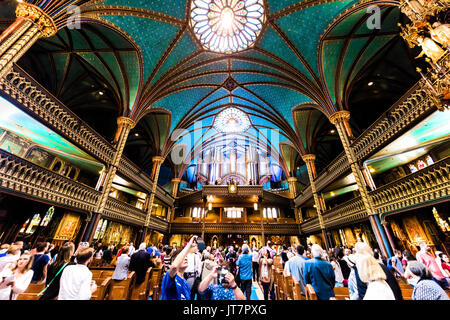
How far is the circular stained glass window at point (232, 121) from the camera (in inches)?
847

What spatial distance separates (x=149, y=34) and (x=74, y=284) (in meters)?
13.5

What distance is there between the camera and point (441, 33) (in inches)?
165

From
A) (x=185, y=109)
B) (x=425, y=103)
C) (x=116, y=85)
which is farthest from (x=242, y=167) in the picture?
(x=425, y=103)

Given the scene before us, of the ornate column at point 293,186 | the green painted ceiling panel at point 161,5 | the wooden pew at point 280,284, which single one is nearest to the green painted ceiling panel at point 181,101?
the green painted ceiling panel at point 161,5

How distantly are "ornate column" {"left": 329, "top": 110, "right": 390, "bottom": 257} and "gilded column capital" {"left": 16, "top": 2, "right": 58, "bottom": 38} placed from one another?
14.5m

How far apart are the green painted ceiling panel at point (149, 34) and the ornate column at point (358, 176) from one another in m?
12.3

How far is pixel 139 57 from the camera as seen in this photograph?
1170 centimetres

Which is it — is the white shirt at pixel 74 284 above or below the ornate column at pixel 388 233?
below

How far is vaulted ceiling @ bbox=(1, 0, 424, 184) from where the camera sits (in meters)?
10.3

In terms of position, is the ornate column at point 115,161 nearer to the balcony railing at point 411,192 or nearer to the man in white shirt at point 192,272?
the man in white shirt at point 192,272

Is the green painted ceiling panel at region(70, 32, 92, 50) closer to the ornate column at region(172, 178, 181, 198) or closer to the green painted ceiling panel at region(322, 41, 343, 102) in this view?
the ornate column at region(172, 178, 181, 198)

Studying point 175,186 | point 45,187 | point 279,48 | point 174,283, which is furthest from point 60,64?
point 174,283

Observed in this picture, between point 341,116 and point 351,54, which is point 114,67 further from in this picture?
point 351,54

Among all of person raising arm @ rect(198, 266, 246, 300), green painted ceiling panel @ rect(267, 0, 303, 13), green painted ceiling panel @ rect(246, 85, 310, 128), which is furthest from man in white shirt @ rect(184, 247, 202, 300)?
green painted ceiling panel @ rect(246, 85, 310, 128)
